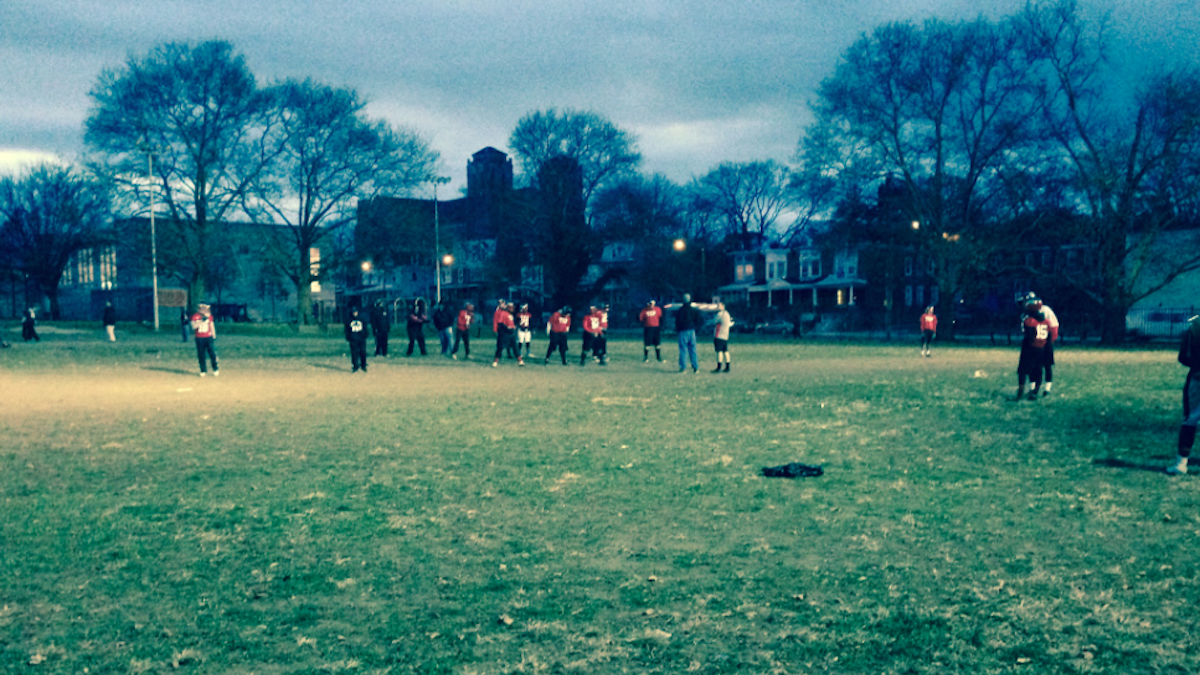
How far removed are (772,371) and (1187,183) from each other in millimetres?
23678

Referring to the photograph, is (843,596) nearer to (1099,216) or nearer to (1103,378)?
(1103,378)

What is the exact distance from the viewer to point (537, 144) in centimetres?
5347

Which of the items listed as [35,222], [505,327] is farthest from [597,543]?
[35,222]

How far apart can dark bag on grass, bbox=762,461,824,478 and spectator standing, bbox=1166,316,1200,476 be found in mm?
3243

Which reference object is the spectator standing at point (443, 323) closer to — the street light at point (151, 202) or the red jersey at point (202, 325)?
the red jersey at point (202, 325)

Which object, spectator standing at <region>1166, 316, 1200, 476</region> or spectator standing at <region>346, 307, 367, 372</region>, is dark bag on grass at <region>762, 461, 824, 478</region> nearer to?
spectator standing at <region>1166, 316, 1200, 476</region>

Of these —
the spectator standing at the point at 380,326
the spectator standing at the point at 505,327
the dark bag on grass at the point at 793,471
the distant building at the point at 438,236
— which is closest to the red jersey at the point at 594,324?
the spectator standing at the point at 505,327

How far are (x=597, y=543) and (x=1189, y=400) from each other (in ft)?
19.3

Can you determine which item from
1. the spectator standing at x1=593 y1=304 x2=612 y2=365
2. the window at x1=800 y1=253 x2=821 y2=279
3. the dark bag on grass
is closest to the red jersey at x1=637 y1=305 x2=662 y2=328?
the spectator standing at x1=593 y1=304 x2=612 y2=365

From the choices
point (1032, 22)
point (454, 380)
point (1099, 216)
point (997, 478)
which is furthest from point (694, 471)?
point (1032, 22)

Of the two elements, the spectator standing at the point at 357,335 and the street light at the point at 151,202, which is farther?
the street light at the point at 151,202

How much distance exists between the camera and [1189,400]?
7.99 metres

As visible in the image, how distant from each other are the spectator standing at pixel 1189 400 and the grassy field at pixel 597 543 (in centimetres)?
28

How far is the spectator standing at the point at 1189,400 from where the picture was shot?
781 cm
